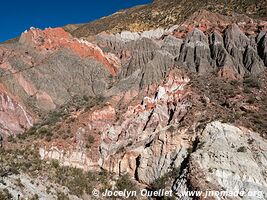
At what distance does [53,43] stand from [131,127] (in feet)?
58.3

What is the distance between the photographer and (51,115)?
36.3 m

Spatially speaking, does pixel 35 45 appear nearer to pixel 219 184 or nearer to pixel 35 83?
pixel 35 83

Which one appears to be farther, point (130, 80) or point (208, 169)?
point (130, 80)

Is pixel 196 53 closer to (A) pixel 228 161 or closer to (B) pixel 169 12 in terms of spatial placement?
(A) pixel 228 161

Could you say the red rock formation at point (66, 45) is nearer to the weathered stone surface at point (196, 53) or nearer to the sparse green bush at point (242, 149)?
the weathered stone surface at point (196, 53)

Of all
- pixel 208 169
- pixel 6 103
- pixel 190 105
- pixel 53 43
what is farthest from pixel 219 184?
pixel 53 43

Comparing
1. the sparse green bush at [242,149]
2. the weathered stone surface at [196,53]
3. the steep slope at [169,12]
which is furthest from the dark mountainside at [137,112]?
the steep slope at [169,12]

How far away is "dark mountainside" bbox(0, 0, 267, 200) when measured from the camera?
26.4m

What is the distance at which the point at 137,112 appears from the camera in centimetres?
3422


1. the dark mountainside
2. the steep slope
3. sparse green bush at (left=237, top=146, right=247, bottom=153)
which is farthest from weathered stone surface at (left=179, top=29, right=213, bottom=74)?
sparse green bush at (left=237, top=146, right=247, bottom=153)

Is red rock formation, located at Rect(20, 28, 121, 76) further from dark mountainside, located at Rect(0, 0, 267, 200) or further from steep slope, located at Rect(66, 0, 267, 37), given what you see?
steep slope, located at Rect(66, 0, 267, 37)

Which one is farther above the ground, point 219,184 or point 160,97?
point 160,97

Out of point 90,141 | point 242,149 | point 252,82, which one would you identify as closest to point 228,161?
point 242,149

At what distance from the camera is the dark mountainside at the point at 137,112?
26.4m
